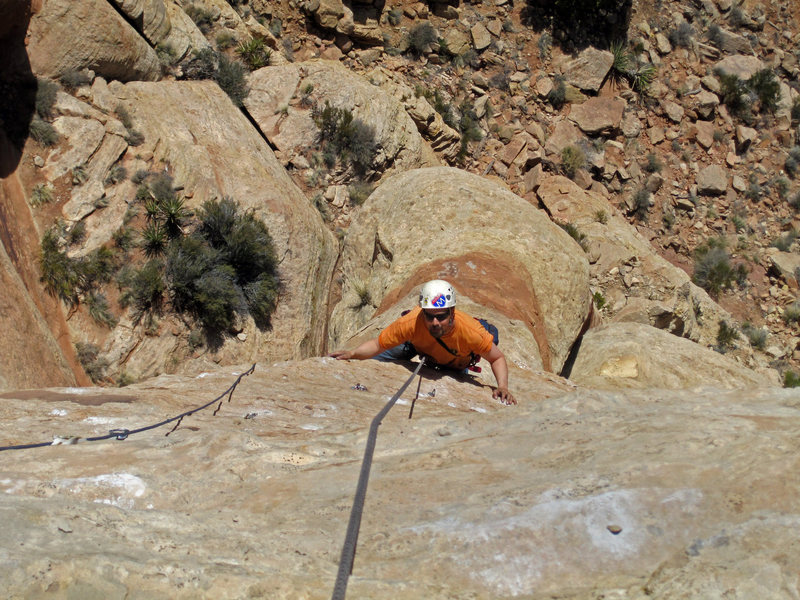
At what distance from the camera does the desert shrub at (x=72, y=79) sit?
12266 millimetres

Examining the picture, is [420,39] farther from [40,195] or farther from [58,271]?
[58,271]

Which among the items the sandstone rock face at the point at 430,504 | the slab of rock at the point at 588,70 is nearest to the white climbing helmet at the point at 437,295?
the sandstone rock face at the point at 430,504

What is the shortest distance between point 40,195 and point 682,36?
21416mm

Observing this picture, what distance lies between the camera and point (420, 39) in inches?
788

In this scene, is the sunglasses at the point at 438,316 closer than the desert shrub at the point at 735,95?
Yes

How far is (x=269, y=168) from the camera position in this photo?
14094mm

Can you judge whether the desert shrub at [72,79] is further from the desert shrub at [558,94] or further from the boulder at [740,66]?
the boulder at [740,66]

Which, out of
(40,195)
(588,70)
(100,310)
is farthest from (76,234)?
(588,70)

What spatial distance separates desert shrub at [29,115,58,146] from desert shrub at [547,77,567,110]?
49.9ft

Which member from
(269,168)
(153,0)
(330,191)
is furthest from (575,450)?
(153,0)

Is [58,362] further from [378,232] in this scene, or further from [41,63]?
[41,63]

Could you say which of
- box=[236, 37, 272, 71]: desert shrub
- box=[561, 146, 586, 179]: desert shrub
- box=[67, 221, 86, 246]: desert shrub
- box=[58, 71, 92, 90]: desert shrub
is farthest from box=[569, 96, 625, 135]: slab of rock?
box=[67, 221, 86, 246]: desert shrub

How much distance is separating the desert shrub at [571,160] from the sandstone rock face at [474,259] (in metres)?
9.36

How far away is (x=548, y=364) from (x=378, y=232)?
13.2ft
